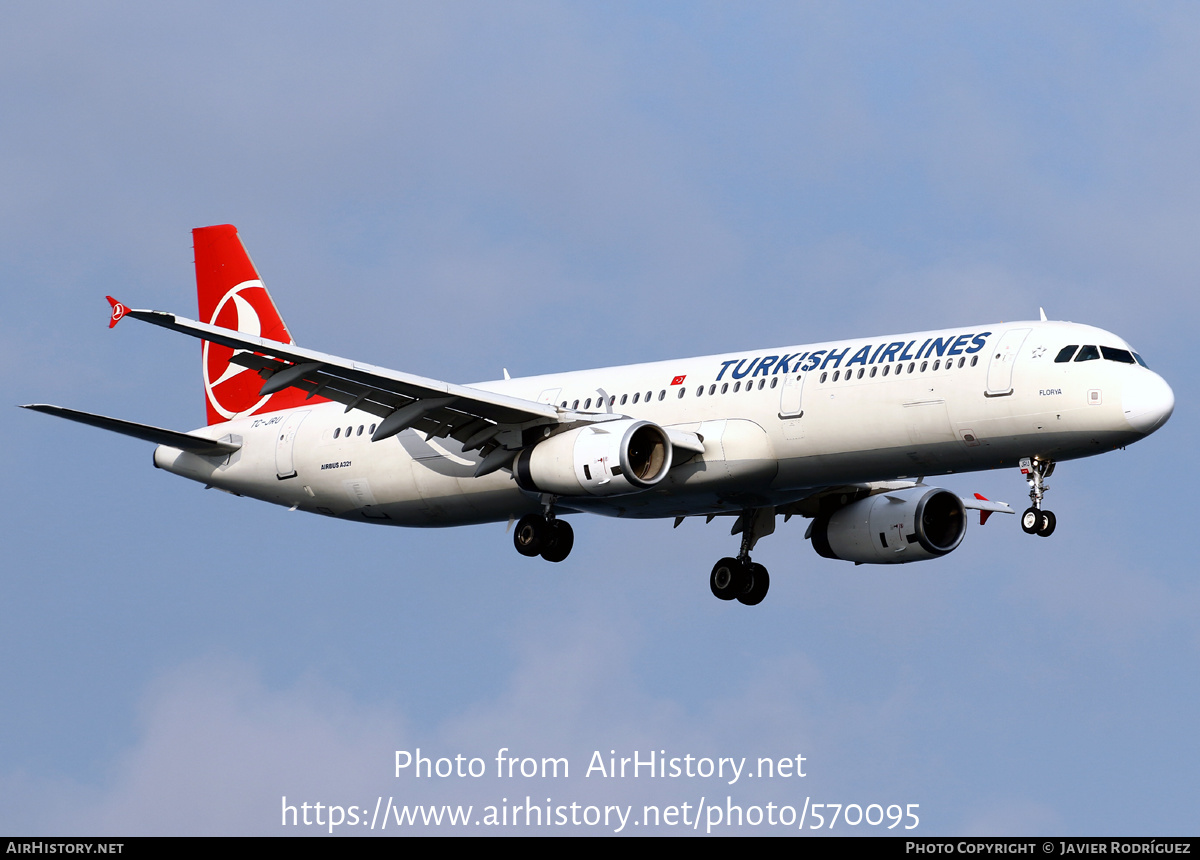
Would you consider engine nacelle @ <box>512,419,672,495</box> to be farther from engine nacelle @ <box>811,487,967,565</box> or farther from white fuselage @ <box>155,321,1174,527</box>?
engine nacelle @ <box>811,487,967,565</box>

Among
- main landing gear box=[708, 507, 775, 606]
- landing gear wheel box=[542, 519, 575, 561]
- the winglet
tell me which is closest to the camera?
the winglet

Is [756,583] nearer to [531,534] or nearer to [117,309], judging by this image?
[531,534]

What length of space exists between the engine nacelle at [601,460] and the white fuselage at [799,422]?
0.93 meters

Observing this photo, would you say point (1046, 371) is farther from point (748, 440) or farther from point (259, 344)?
point (259, 344)

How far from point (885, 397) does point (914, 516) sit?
27.0 ft

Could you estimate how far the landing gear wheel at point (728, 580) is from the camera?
5284 centimetres

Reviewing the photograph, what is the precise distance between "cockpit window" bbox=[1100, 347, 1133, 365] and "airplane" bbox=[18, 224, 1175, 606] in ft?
0.21

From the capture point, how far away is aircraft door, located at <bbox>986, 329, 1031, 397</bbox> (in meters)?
42.4

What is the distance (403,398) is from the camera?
47.1m

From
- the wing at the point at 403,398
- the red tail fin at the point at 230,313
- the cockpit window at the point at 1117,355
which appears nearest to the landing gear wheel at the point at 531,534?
the wing at the point at 403,398

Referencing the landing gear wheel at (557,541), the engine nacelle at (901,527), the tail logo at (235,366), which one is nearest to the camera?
the landing gear wheel at (557,541)

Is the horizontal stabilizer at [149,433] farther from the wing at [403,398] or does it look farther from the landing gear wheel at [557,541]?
the landing gear wheel at [557,541]

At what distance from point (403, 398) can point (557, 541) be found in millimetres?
5286

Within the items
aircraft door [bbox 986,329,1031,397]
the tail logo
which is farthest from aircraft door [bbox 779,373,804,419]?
the tail logo
